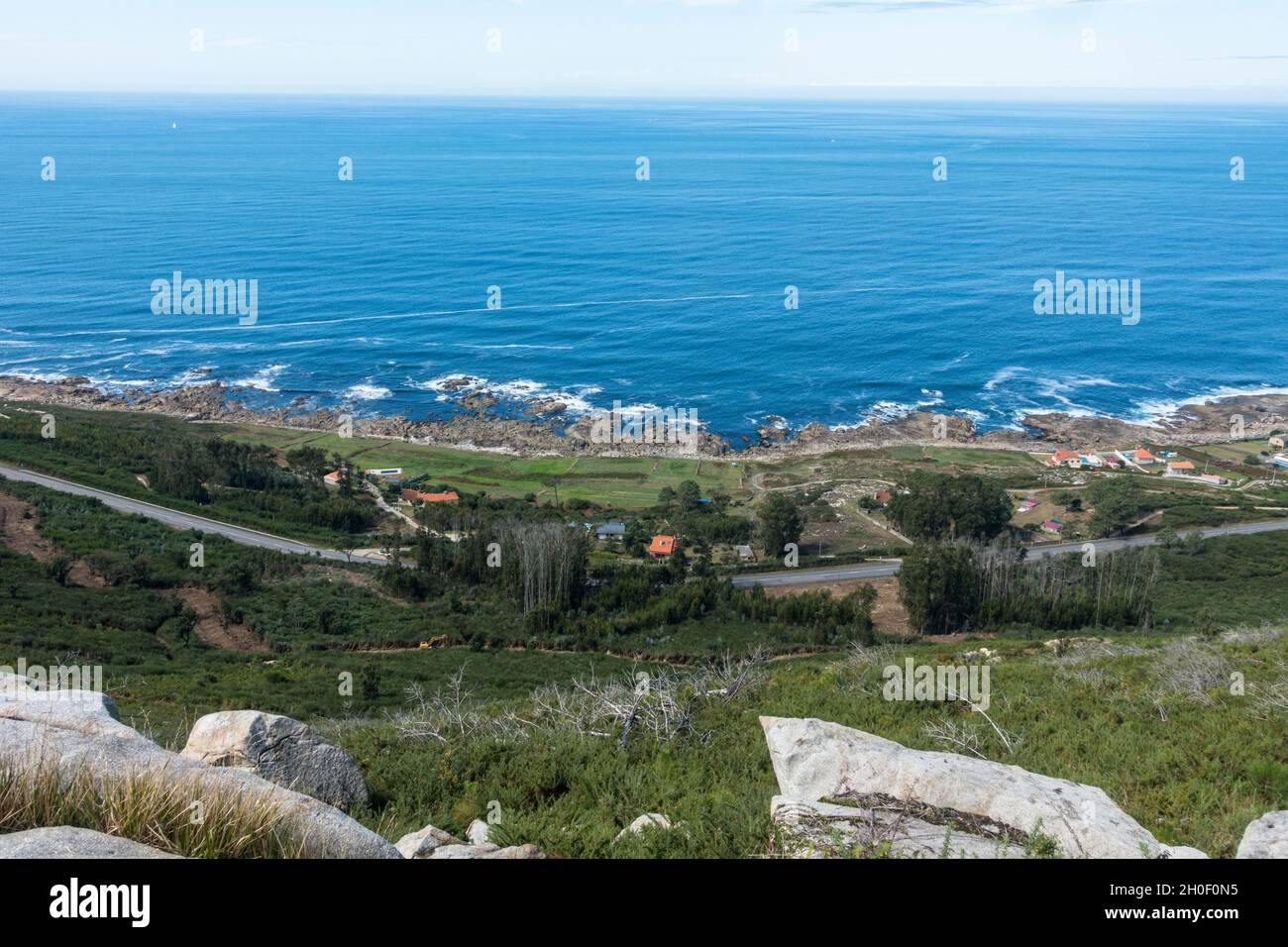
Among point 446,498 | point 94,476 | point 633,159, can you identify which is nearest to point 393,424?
point 446,498

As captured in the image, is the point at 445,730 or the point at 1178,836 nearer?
the point at 1178,836

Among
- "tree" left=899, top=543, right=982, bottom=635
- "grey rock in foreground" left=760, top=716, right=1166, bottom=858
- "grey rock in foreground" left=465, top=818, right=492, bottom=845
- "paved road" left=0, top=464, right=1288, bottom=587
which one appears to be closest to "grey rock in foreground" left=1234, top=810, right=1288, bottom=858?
"grey rock in foreground" left=760, top=716, right=1166, bottom=858

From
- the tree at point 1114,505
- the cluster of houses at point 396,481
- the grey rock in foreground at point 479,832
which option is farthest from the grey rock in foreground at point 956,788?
the cluster of houses at point 396,481

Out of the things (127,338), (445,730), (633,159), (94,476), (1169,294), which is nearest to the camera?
(445,730)

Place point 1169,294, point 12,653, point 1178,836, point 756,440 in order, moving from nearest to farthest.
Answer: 1. point 1178,836
2. point 12,653
3. point 756,440
4. point 1169,294

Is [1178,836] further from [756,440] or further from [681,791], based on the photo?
[756,440]

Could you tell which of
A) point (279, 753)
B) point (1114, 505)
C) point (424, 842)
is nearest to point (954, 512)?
point (1114, 505)
